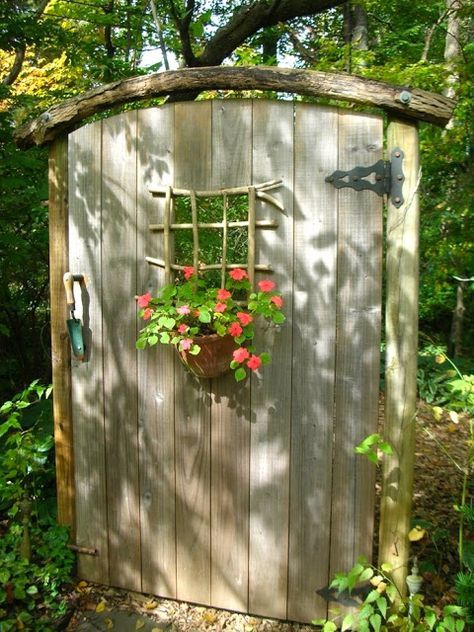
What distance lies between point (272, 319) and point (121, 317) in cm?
67

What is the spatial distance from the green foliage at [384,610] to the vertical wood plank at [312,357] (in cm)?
15

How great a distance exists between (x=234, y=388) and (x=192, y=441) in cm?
30

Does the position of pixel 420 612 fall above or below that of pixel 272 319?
below

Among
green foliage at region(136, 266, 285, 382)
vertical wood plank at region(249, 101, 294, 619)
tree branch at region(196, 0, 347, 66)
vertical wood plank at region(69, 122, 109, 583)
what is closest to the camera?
green foliage at region(136, 266, 285, 382)

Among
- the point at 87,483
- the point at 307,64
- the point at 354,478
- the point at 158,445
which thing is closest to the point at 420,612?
the point at 354,478

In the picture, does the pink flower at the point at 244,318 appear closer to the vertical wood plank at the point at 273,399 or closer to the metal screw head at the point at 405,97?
the vertical wood plank at the point at 273,399

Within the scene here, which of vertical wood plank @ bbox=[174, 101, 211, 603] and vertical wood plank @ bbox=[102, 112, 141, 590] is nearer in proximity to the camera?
vertical wood plank @ bbox=[174, 101, 211, 603]

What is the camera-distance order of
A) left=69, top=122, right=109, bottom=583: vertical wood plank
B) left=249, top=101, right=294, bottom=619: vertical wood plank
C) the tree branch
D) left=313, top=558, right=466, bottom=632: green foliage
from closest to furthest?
left=313, top=558, right=466, bottom=632: green foliage < left=249, top=101, right=294, bottom=619: vertical wood plank < left=69, top=122, right=109, bottom=583: vertical wood plank < the tree branch

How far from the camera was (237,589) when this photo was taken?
220 centimetres

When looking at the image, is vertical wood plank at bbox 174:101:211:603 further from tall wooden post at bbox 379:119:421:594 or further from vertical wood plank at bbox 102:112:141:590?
tall wooden post at bbox 379:119:421:594

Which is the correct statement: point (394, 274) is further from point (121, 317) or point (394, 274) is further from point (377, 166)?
point (121, 317)

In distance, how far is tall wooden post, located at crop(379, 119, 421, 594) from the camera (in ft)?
6.19

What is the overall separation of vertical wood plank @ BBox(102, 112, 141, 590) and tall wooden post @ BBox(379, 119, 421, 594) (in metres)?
1.03

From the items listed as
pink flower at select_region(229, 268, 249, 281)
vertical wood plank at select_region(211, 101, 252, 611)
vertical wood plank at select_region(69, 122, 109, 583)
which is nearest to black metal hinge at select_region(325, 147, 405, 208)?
vertical wood plank at select_region(211, 101, 252, 611)
